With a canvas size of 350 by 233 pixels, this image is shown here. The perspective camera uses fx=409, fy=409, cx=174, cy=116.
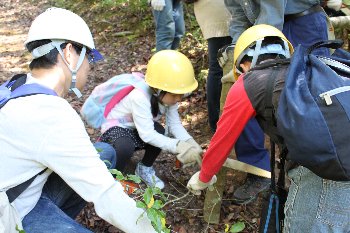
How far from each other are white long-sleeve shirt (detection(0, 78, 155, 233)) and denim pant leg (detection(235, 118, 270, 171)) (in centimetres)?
134

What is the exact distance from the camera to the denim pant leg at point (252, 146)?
322 centimetres

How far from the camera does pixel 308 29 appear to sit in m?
3.06

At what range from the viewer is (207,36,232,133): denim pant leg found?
3942mm

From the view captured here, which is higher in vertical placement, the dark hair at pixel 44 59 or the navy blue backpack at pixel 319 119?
the dark hair at pixel 44 59

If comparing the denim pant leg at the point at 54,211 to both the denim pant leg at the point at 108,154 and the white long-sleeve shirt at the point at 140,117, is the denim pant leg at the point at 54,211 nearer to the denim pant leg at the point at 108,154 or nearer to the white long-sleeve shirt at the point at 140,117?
the denim pant leg at the point at 108,154

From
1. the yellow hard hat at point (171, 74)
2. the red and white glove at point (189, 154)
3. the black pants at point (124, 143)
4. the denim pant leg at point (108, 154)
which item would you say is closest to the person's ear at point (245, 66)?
the yellow hard hat at point (171, 74)

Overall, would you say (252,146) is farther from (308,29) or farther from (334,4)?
(334,4)

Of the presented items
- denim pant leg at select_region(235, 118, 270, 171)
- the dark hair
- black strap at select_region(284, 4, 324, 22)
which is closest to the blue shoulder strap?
the dark hair

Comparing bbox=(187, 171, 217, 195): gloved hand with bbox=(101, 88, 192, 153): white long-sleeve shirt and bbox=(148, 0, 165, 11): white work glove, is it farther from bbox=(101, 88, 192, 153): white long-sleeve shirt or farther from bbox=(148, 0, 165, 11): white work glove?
bbox=(148, 0, 165, 11): white work glove

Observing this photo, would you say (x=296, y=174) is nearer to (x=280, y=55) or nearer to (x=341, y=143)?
(x=341, y=143)

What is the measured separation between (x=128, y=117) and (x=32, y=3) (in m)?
9.23

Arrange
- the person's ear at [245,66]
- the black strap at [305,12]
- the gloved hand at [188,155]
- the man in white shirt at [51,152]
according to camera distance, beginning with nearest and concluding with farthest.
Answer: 1. the man in white shirt at [51,152]
2. the person's ear at [245,66]
3. the black strap at [305,12]
4. the gloved hand at [188,155]

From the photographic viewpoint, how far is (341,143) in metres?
1.74

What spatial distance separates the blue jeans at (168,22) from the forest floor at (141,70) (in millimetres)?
636
